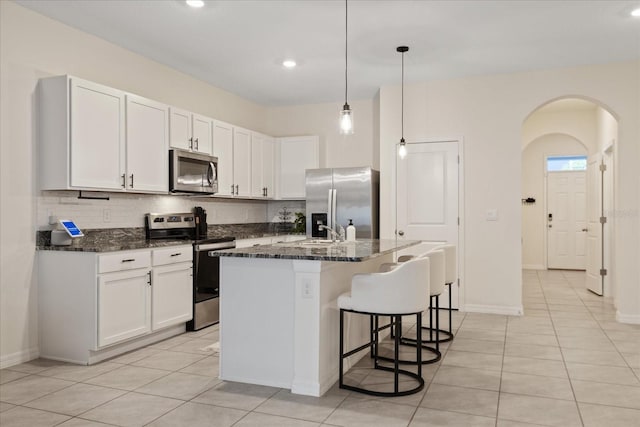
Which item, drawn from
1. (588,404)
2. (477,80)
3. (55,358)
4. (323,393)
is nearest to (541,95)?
(477,80)

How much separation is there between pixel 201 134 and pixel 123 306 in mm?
2199

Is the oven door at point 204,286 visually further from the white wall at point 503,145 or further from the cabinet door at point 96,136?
the white wall at point 503,145

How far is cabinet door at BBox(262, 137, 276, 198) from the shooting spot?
6648 millimetres

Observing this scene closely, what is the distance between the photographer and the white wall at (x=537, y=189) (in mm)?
9406

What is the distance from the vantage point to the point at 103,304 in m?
3.66

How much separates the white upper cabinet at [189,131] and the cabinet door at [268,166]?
1279 millimetres

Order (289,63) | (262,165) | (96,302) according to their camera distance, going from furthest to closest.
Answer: (262,165)
(289,63)
(96,302)

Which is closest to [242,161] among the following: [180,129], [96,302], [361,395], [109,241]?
[180,129]

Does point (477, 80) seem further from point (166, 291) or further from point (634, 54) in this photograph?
point (166, 291)

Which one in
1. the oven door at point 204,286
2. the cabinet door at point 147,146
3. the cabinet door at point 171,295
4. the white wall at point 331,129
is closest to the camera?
the cabinet door at point 171,295

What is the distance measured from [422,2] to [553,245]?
7.30m

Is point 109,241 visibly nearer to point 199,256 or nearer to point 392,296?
point 199,256

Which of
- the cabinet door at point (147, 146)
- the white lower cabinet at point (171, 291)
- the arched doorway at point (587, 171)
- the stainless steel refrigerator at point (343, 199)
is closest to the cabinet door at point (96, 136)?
the cabinet door at point (147, 146)

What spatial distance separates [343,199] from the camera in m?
6.02
